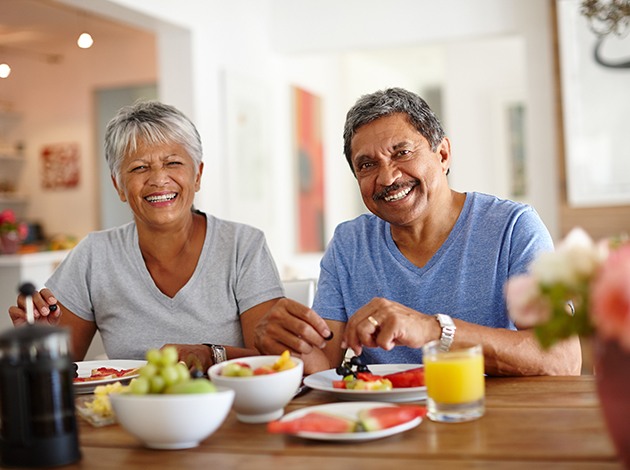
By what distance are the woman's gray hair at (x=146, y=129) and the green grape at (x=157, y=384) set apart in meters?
1.11

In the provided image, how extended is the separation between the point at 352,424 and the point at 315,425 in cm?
5

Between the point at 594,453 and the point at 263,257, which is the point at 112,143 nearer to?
the point at 263,257

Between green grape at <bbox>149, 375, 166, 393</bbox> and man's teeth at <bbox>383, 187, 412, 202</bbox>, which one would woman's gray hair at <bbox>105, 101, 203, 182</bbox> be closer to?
man's teeth at <bbox>383, 187, 412, 202</bbox>

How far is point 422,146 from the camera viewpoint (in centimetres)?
198

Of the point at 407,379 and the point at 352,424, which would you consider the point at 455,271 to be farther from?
the point at 352,424

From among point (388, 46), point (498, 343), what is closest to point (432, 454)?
point (498, 343)

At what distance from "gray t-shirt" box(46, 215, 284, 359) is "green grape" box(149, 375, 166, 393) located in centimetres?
97

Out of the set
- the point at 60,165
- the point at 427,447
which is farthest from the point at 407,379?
the point at 60,165

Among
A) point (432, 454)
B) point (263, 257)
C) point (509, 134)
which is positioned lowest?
point (432, 454)

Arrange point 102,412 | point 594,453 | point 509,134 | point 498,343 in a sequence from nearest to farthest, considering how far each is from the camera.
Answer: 1. point 594,453
2. point 102,412
3. point 498,343
4. point 509,134

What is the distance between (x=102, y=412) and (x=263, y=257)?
89 cm

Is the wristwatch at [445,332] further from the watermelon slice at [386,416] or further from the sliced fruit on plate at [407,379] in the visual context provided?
the watermelon slice at [386,416]

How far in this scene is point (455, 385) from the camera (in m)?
1.24

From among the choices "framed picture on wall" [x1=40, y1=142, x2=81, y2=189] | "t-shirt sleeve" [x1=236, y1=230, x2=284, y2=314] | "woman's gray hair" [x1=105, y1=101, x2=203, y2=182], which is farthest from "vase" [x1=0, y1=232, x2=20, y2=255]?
"t-shirt sleeve" [x1=236, y1=230, x2=284, y2=314]
